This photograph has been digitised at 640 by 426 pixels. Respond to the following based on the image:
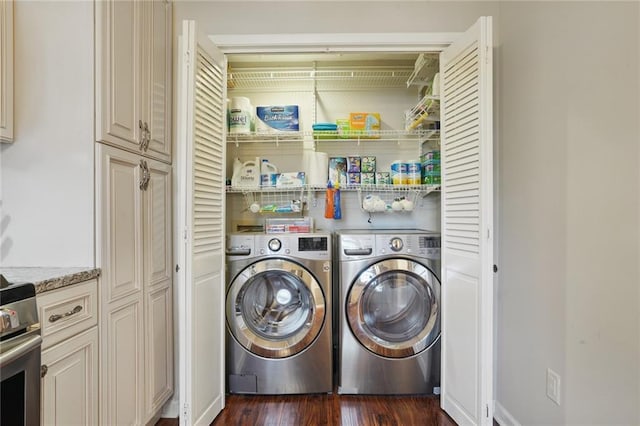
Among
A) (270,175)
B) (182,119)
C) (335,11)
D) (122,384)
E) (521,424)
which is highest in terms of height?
(335,11)

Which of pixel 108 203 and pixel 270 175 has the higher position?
pixel 270 175

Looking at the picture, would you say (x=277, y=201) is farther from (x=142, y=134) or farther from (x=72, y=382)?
(x=72, y=382)

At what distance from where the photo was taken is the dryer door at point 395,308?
188 cm

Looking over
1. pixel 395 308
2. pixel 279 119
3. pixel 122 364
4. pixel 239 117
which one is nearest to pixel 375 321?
pixel 395 308

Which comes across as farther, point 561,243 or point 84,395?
point 561,243

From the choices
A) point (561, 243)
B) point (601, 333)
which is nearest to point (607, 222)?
point (561, 243)

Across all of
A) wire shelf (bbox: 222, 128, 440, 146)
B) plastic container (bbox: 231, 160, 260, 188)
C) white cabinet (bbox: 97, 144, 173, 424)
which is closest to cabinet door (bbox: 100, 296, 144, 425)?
white cabinet (bbox: 97, 144, 173, 424)

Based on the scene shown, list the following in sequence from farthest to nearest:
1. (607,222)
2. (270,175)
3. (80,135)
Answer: (270,175)
(80,135)
(607,222)

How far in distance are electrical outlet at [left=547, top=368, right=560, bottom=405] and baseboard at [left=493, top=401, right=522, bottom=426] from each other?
351 mm

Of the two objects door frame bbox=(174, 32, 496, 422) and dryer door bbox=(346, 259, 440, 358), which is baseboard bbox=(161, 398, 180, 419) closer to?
dryer door bbox=(346, 259, 440, 358)

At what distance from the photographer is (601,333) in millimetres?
1104

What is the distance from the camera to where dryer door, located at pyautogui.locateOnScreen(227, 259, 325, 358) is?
1.87 m

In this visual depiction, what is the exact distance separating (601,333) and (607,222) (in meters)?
0.39

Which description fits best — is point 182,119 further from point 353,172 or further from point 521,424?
Answer: point 521,424
